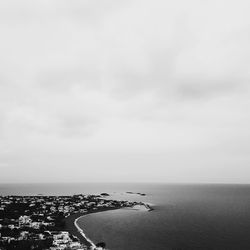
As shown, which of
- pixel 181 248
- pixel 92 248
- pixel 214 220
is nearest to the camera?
pixel 92 248

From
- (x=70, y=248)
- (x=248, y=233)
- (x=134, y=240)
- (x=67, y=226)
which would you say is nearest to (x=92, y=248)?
(x=70, y=248)

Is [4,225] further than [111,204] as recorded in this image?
No

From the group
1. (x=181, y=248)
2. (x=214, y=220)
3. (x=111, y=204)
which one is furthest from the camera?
(x=111, y=204)

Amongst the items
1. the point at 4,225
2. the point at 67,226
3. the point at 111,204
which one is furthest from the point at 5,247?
the point at 111,204

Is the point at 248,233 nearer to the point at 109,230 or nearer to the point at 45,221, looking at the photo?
the point at 109,230

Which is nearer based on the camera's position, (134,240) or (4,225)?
(134,240)

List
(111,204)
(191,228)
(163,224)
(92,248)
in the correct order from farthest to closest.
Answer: (111,204)
(163,224)
(191,228)
(92,248)

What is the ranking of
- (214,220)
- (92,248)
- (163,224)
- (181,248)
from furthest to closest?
(214,220) → (163,224) → (181,248) → (92,248)

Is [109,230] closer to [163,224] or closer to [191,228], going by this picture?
[163,224]
